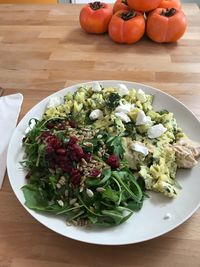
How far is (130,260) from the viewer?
1.95ft

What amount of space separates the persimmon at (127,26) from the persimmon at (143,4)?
0.06 ft

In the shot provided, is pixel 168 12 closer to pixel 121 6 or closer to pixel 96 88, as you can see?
pixel 121 6

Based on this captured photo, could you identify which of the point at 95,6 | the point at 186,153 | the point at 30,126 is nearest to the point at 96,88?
the point at 30,126

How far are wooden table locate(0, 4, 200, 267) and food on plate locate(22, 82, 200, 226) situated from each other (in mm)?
75

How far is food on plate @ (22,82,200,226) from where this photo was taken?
2.00ft

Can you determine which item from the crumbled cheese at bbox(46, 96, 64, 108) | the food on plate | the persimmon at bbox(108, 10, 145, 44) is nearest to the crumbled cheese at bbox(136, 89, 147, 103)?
the food on plate

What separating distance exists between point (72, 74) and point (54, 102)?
280 millimetres

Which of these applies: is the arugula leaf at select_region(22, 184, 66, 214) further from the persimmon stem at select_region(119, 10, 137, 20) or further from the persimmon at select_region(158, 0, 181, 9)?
the persimmon at select_region(158, 0, 181, 9)

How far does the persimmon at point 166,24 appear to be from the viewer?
1.12 meters

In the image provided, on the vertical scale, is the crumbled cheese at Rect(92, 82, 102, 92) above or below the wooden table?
above

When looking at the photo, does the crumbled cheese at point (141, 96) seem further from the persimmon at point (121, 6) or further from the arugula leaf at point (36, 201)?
the persimmon at point (121, 6)

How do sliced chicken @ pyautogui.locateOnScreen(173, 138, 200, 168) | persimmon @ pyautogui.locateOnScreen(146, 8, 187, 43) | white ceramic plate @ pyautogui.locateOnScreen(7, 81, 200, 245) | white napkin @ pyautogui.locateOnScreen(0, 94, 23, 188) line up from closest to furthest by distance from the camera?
white ceramic plate @ pyautogui.locateOnScreen(7, 81, 200, 245)
sliced chicken @ pyautogui.locateOnScreen(173, 138, 200, 168)
white napkin @ pyautogui.locateOnScreen(0, 94, 23, 188)
persimmon @ pyautogui.locateOnScreen(146, 8, 187, 43)

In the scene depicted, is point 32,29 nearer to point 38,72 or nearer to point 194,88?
point 38,72

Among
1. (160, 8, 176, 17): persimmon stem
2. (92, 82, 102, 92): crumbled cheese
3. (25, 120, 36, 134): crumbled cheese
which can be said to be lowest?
(25, 120, 36, 134): crumbled cheese
